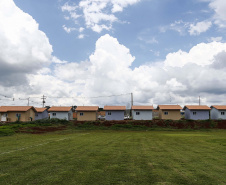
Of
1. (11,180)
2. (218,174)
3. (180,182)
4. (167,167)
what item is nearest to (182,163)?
(167,167)

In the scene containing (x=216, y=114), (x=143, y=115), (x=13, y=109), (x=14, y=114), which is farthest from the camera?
(x=216, y=114)

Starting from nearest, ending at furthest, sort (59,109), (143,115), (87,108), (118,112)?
(143,115) → (118,112) → (87,108) → (59,109)

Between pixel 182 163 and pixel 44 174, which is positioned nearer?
pixel 44 174

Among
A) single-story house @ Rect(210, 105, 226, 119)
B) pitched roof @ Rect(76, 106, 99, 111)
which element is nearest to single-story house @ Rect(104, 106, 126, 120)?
pitched roof @ Rect(76, 106, 99, 111)

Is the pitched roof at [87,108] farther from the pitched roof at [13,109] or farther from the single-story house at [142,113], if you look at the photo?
the pitched roof at [13,109]

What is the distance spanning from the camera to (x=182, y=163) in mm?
11055

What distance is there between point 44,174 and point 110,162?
3.72m

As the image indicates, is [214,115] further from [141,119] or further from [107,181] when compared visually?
[107,181]

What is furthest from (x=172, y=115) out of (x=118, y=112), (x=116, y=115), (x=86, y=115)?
(x=86, y=115)

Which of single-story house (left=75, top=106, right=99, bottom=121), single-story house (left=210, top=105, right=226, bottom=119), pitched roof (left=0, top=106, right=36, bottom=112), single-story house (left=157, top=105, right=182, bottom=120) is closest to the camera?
pitched roof (left=0, top=106, right=36, bottom=112)

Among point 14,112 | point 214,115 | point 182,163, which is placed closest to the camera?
point 182,163

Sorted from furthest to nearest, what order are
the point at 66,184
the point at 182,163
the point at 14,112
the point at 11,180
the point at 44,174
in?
1. the point at 14,112
2. the point at 182,163
3. the point at 44,174
4. the point at 11,180
5. the point at 66,184

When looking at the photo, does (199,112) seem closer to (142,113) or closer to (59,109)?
(142,113)

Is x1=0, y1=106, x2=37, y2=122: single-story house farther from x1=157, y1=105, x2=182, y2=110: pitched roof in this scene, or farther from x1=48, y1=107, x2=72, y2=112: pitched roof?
x1=157, y1=105, x2=182, y2=110: pitched roof
